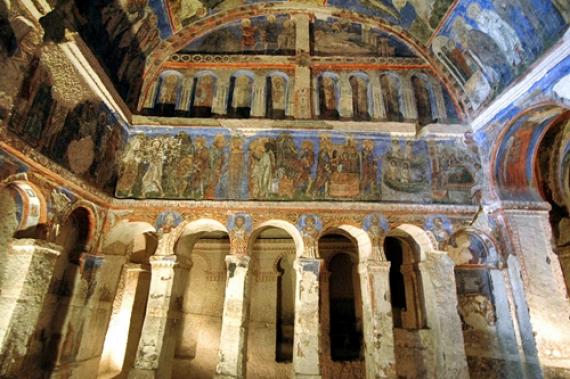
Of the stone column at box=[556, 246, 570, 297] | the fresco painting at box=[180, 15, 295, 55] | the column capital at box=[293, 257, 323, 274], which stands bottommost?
the column capital at box=[293, 257, 323, 274]

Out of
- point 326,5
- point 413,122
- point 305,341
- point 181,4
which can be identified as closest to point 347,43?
point 326,5

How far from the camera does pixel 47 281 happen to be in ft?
18.4

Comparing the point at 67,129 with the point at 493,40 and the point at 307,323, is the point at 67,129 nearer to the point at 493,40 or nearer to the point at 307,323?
the point at 307,323

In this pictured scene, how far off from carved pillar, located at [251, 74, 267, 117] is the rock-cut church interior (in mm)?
51

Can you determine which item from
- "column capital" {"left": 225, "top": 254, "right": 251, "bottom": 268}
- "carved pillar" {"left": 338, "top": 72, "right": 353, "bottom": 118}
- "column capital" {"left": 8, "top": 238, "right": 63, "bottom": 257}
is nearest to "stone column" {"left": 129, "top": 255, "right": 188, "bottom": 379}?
"column capital" {"left": 225, "top": 254, "right": 251, "bottom": 268}

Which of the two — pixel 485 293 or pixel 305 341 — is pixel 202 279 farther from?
pixel 485 293

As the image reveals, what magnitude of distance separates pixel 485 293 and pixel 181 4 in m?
9.89

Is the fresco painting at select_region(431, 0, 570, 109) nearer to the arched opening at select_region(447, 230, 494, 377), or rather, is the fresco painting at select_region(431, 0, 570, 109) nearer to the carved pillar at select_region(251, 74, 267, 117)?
the arched opening at select_region(447, 230, 494, 377)

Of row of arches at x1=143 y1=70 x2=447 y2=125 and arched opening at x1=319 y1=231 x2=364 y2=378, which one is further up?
row of arches at x1=143 y1=70 x2=447 y2=125

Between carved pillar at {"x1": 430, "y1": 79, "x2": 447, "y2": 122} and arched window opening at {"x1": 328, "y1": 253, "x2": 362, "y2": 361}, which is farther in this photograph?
arched window opening at {"x1": 328, "y1": 253, "x2": 362, "y2": 361}

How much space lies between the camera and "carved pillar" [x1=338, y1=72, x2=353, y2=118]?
330 inches

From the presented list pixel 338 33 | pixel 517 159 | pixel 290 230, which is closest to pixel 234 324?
pixel 290 230

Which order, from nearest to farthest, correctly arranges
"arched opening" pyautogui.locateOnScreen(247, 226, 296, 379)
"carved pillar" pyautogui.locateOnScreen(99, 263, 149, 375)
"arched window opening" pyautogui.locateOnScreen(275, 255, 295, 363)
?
"carved pillar" pyautogui.locateOnScreen(99, 263, 149, 375), "arched opening" pyautogui.locateOnScreen(247, 226, 296, 379), "arched window opening" pyautogui.locateOnScreen(275, 255, 295, 363)

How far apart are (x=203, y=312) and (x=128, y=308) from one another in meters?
2.48
